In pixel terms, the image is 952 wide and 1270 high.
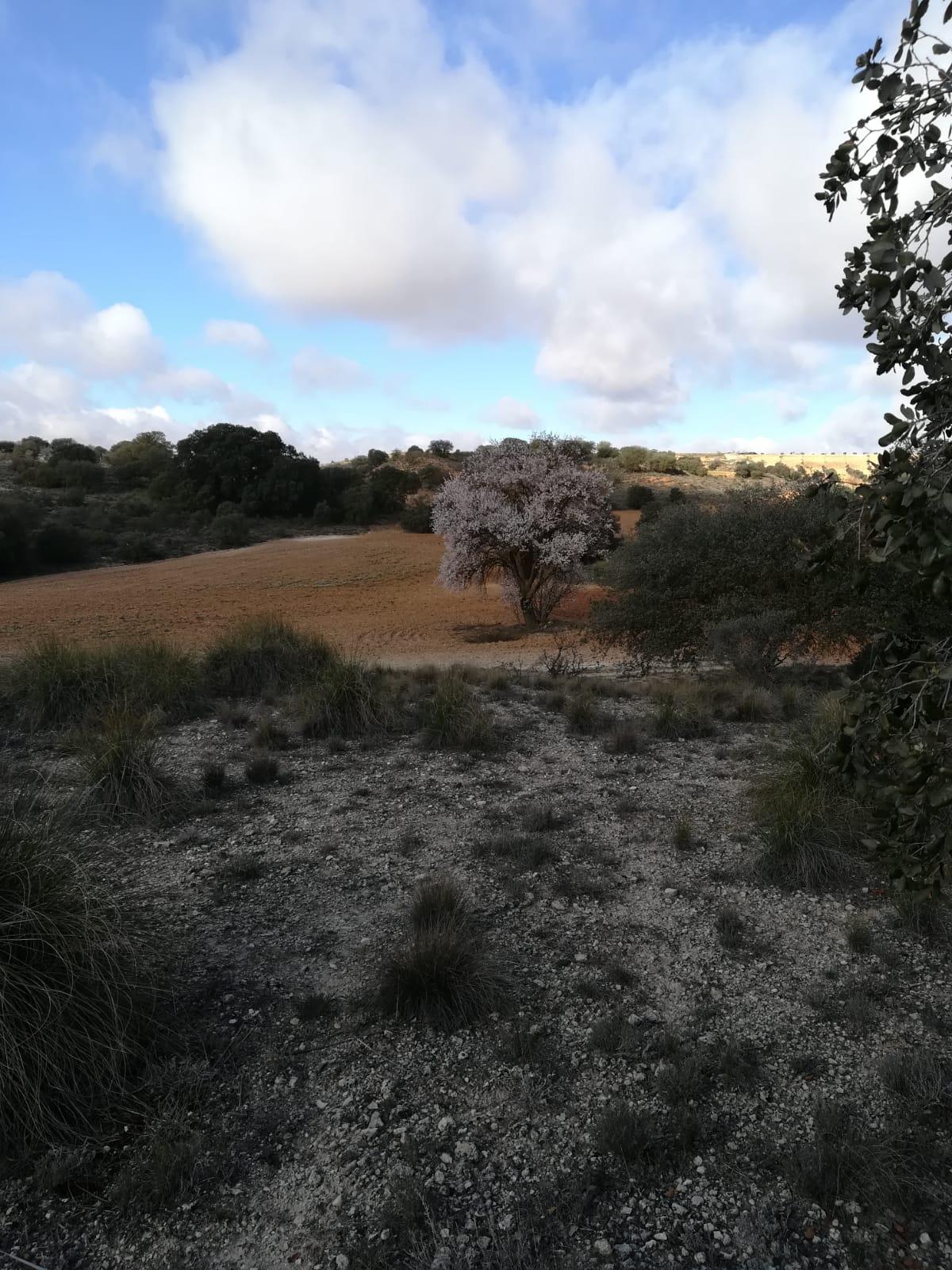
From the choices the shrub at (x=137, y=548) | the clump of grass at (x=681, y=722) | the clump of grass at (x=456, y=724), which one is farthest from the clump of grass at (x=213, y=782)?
the shrub at (x=137, y=548)

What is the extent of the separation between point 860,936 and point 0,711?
29.0ft

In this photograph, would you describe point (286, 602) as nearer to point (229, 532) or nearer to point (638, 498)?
point (229, 532)

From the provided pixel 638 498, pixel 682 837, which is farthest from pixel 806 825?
pixel 638 498

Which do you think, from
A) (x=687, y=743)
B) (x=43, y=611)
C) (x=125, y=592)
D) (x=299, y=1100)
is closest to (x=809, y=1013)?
(x=299, y=1100)

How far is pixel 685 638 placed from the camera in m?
13.7

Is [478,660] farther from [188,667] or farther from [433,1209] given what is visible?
[433,1209]

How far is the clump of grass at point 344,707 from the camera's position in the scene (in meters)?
8.84

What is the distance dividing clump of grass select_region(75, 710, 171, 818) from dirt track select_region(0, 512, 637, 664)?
870cm

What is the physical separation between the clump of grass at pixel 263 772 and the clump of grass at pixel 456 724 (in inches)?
65.0

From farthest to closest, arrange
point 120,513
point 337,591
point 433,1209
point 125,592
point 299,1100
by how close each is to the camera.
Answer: point 120,513 < point 337,591 < point 125,592 < point 299,1100 < point 433,1209

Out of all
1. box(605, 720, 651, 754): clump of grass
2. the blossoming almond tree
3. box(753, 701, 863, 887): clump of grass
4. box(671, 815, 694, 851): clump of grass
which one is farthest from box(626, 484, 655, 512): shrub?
box(671, 815, 694, 851): clump of grass

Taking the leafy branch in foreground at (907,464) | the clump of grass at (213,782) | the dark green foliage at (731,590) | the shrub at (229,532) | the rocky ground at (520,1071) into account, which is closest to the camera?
the leafy branch in foreground at (907,464)

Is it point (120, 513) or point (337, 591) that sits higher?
point (120, 513)

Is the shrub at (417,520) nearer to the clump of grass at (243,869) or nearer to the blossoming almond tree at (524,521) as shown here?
the blossoming almond tree at (524,521)
